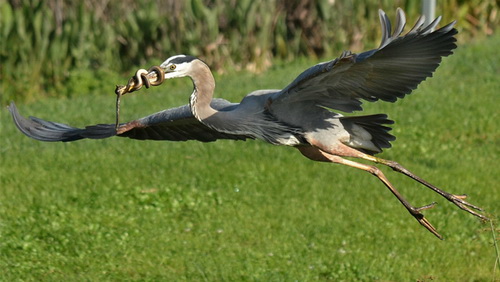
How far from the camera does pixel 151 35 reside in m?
14.4

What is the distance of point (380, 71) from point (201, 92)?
999 mm

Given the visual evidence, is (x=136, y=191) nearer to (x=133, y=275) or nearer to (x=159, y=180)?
(x=159, y=180)

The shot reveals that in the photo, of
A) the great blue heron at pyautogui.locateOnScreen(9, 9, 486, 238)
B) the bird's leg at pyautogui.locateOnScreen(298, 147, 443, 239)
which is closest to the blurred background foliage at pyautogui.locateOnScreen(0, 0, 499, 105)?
the great blue heron at pyautogui.locateOnScreen(9, 9, 486, 238)

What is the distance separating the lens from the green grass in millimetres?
7484

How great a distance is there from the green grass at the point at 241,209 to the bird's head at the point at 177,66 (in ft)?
7.54

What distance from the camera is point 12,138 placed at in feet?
35.2

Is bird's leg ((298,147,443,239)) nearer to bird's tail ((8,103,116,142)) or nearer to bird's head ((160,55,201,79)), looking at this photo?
bird's head ((160,55,201,79))

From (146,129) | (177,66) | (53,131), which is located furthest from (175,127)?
(177,66)

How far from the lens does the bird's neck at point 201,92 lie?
5.45 metres

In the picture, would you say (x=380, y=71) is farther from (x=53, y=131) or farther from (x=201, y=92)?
(x=53, y=131)

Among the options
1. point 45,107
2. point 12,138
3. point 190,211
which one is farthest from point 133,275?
point 45,107

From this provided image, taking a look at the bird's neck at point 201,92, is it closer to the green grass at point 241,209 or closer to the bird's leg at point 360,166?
the bird's leg at point 360,166

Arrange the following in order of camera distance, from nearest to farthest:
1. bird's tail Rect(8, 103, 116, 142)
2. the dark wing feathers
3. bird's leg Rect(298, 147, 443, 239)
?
1. bird's leg Rect(298, 147, 443, 239)
2. the dark wing feathers
3. bird's tail Rect(8, 103, 116, 142)

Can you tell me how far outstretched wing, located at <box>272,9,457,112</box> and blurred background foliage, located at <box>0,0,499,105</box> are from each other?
27.8 feet
